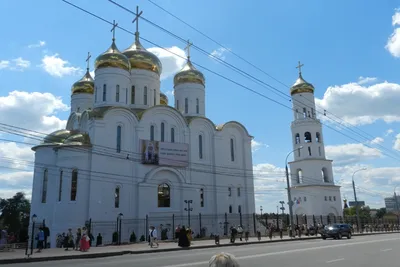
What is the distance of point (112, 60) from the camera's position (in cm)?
3441

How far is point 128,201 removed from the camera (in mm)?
30672

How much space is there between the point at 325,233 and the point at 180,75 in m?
22.0

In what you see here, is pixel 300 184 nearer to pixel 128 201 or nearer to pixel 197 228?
pixel 197 228

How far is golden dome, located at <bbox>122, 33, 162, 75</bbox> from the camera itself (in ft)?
122

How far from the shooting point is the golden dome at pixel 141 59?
122 ft

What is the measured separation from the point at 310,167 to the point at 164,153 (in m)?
21.4

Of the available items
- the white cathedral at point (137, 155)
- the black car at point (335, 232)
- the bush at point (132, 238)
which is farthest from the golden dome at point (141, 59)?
the black car at point (335, 232)

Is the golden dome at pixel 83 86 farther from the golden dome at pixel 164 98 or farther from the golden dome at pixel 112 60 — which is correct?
the golden dome at pixel 164 98

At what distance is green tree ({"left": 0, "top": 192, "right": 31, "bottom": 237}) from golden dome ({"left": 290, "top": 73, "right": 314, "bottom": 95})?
132 feet

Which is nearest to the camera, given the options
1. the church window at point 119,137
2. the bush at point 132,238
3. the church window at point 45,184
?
the bush at point 132,238

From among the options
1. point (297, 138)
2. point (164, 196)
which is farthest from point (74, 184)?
point (297, 138)

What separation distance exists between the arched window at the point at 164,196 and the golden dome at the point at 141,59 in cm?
1247

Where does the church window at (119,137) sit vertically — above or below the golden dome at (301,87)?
below

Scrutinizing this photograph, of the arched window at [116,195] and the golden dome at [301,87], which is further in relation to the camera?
the golden dome at [301,87]
